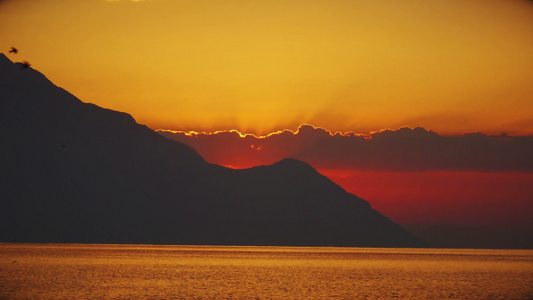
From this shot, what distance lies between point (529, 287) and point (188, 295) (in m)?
48.1

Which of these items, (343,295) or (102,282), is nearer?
(343,295)

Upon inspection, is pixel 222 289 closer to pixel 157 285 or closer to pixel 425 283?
pixel 157 285

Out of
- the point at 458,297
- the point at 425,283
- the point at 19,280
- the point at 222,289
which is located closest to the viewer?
the point at 458,297

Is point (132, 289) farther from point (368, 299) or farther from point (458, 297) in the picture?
point (458, 297)

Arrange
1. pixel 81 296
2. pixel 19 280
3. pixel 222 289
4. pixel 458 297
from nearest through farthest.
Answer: pixel 81 296 → pixel 458 297 → pixel 222 289 → pixel 19 280

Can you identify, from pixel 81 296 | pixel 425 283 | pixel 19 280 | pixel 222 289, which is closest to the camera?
pixel 81 296

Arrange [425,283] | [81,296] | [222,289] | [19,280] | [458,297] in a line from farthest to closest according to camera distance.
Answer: [425,283], [19,280], [222,289], [458,297], [81,296]

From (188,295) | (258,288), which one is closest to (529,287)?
(258,288)

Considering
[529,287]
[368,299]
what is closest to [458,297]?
[368,299]

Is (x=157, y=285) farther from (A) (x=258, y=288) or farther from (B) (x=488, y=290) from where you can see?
(B) (x=488, y=290)

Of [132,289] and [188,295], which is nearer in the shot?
[188,295]

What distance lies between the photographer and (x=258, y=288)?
3342 inches

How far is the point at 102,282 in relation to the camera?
8962 centimetres

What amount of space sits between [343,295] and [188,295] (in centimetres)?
1708
